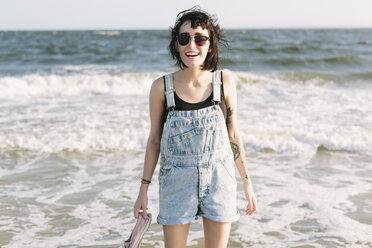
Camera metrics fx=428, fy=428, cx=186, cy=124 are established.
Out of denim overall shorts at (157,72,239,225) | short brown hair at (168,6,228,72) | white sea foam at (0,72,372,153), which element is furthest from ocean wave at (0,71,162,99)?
denim overall shorts at (157,72,239,225)

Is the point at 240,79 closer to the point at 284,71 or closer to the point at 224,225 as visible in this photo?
the point at 284,71

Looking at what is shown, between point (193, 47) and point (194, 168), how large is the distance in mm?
674

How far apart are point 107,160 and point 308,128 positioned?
4.03m

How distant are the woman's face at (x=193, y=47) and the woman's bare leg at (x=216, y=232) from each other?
90 cm

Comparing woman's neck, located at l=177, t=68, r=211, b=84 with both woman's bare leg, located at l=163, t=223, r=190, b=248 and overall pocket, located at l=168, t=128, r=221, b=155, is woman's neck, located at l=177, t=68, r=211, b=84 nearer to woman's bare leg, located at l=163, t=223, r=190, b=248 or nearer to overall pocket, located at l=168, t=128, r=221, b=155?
overall pocket, located at l=168, t=128, r=221, b=155

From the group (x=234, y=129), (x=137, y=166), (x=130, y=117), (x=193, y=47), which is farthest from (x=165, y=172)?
(x=130, y=117)

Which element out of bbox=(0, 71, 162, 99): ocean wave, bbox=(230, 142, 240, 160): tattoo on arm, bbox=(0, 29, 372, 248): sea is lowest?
bbox=(0, 29, 372, 248): sea

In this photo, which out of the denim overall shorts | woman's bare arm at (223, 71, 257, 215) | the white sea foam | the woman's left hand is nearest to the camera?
the denim overall shorts

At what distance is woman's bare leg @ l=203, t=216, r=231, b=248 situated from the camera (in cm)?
238

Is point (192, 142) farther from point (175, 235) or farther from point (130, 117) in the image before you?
point (130, 117)

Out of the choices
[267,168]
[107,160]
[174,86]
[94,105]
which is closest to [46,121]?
[94,105]

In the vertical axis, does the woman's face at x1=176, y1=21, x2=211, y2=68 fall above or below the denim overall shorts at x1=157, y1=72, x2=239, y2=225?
above

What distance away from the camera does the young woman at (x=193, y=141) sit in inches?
92.3

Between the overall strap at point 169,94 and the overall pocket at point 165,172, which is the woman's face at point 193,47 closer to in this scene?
the overall strap at point 169,94
